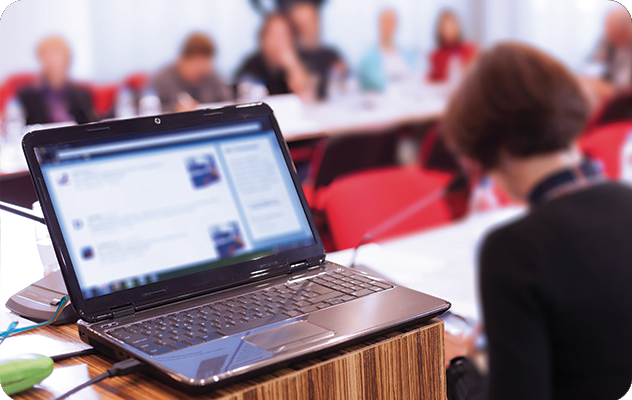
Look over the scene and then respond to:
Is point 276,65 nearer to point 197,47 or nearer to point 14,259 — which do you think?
point 197,47

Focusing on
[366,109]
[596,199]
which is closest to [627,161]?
[596,199]

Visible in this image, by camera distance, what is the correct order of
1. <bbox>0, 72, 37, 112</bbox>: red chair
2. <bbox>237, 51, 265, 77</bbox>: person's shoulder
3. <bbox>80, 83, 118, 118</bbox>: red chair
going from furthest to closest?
<bbox>237, 51, 265, 77</bbox>: person's shoulder → <bbox>80, 83, 118, 118</bbox>: red chair → <bbox>0, 72, 37, 112</bbox>: red chair

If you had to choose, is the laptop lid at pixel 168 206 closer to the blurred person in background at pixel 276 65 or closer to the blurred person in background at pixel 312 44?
the blurred person in background at pixel 276 65

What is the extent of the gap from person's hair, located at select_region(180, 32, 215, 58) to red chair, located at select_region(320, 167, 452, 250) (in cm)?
339

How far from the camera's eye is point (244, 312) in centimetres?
46

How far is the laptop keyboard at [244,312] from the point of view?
419 mm

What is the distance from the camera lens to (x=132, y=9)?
170 inches

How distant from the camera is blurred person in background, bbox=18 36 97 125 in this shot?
3543 mm

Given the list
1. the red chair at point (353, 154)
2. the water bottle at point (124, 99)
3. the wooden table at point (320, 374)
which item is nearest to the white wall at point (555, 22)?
the wooden table at point (320, 374)

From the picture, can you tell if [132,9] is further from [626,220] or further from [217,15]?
[626,220]

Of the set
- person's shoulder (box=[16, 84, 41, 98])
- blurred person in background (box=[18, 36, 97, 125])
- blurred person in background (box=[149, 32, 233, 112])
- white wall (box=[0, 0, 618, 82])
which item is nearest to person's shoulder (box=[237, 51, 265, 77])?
white wall (box=[0, 0, 618, 82])

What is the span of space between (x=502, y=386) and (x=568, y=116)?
14 cm

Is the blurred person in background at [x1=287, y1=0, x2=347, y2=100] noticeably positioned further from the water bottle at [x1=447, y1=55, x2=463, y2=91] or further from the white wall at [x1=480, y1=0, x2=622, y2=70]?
the water bottle at [x1=447, y1=55, x2=463, y2=91]

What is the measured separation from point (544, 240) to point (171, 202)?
31 cm
